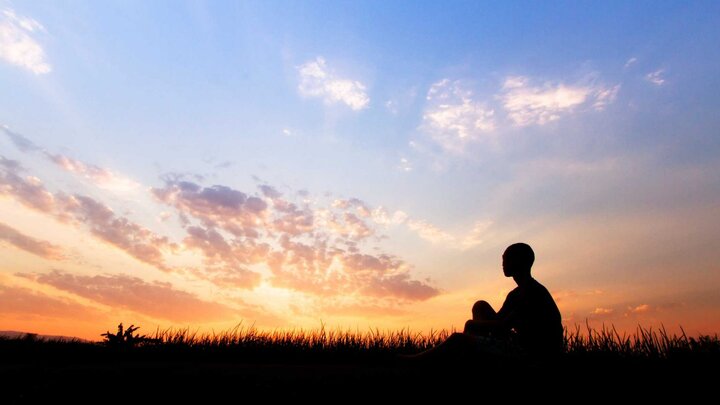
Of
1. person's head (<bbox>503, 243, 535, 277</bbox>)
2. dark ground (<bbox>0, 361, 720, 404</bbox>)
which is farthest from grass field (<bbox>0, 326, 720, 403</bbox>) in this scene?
person's head (<bbox>503, 243, 535, 277</bbox>)

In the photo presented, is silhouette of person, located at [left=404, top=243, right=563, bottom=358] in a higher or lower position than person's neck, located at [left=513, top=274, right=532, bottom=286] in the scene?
lower

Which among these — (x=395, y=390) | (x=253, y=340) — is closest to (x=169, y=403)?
(x=395, y=390)

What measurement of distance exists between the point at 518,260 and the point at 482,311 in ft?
3.16

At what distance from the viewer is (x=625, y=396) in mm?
4754

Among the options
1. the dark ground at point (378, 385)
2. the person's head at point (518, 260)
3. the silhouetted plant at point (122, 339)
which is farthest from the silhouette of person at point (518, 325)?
the silhouetted plant at point (122, 339)

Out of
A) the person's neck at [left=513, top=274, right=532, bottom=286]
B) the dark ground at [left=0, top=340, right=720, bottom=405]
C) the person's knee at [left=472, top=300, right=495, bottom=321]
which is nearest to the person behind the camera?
the dark ground at [left=0, top=340, right=720, bottom=405]

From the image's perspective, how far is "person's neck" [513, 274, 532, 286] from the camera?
5171 mm

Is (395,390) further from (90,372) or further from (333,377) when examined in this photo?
(90,372)

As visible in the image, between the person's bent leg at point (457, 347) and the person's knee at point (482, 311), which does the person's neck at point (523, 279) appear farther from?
the person's bent leg at point (457, 347)

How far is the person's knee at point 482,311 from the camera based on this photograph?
18.8 ft

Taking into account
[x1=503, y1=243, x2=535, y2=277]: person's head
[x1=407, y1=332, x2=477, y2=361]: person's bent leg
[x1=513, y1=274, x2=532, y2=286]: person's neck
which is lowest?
[x1=407, y1=332, x2=477, y2=361]: person's bent leg

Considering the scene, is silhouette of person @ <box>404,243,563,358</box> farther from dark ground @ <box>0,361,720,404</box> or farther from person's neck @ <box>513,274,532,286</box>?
dark ground @ <box>0,361,720,404</box>

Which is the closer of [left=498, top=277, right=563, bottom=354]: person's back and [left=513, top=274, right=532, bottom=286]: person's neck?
[left=498, top=277, right=563, bottom=354]: person's back

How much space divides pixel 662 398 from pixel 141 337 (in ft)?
38.2
